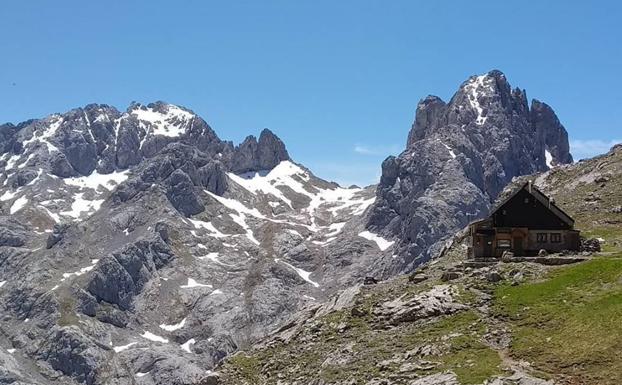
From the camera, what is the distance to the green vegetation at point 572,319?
32.9 metres

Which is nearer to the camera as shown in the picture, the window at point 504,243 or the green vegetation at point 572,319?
→ the green vegetation at point 572,319

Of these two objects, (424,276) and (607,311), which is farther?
(424,276)

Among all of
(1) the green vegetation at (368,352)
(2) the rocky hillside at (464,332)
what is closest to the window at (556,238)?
(2) the rocky hillside at (464,332)

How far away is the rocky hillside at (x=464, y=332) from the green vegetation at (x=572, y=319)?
6cm

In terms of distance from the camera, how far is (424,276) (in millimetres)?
52000

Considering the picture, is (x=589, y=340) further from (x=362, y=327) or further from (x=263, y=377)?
(x=263, y=377)

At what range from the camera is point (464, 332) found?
39.0 m

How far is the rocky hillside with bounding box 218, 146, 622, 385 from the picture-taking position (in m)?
33.8

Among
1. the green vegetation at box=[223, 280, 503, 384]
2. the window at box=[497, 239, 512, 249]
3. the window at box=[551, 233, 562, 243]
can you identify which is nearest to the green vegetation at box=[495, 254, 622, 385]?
the green vegetation at box=[223, 280, 503, 384]

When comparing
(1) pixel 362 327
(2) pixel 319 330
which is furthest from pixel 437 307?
(2) pixel 319 330

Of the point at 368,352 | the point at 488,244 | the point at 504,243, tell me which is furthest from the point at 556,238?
the point at 368,352

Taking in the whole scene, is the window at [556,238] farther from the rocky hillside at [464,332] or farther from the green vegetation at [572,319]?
the green vegetation at [572,319]

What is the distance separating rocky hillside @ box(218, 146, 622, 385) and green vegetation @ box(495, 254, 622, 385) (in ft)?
0.19

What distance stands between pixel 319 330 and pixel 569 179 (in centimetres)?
4676
